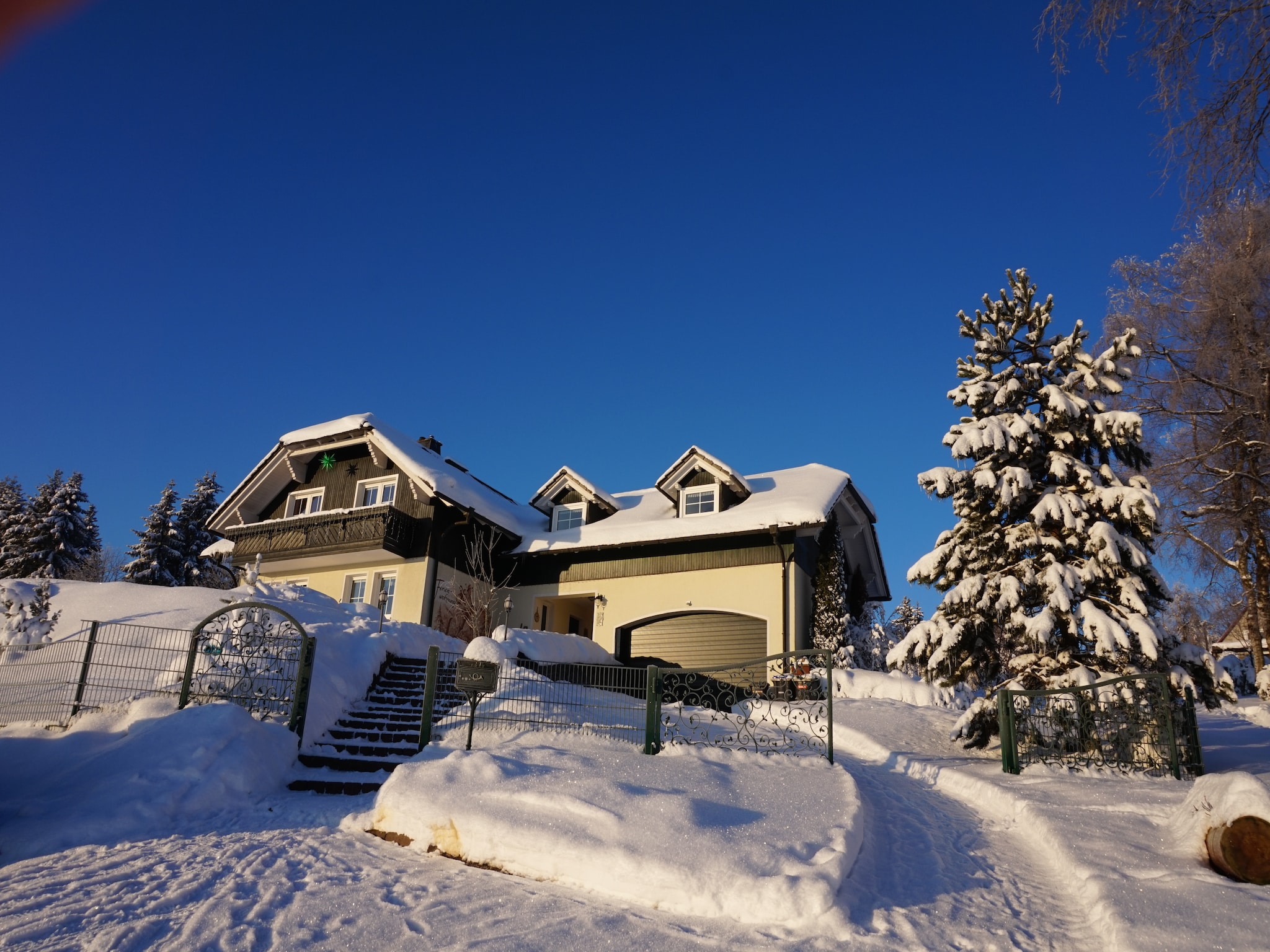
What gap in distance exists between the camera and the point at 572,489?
25109 millimetres

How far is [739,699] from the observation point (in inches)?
727

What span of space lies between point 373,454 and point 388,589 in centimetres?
444

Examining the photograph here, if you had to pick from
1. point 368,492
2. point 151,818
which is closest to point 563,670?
point 151,818

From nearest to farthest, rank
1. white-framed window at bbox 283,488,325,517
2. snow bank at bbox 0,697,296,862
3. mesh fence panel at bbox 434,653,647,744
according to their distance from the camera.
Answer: snow bank at bbox 0,697,296,862, mesh fence panel at bbox 434,653,647,744, white-framed window at bbox 283,488,325,517

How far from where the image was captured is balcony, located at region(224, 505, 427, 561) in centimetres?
2250

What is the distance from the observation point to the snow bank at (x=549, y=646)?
16422 millimetres

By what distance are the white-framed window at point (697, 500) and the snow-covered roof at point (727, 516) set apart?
1.50 ft

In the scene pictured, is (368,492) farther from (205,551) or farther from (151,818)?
(151,818)

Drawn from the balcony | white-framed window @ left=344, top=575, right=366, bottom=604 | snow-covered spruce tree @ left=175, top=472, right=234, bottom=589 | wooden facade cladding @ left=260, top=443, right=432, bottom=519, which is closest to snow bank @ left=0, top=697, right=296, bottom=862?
the balcony

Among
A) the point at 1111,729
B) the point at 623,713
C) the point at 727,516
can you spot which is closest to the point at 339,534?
the point at 727,516

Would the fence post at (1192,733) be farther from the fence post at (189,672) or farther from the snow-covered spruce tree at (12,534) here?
the snow-covered spruce tree at (12,534)

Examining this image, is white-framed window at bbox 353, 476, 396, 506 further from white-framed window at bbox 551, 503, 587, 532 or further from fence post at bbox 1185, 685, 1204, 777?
fence post at bbox 1185, 685, 1204, 777

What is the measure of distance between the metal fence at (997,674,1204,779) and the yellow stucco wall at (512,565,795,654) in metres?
8.45

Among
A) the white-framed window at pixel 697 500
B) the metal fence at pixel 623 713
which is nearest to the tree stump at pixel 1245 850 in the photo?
the metal fence at pixel 623 713
